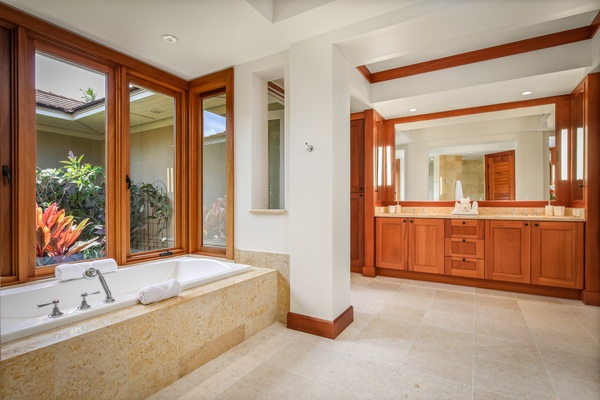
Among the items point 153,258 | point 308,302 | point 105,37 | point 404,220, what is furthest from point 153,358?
point 404,220

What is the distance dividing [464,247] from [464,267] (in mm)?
250

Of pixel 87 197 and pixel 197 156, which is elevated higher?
pixel 197 156

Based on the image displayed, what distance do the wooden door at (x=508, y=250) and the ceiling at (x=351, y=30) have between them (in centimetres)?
158

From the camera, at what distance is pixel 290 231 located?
2.46 m

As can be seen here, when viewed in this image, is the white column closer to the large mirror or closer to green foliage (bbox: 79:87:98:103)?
green foliage (bbox: 79:87:98:103)

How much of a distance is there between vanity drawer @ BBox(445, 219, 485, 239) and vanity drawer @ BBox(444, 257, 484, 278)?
11.5 inches

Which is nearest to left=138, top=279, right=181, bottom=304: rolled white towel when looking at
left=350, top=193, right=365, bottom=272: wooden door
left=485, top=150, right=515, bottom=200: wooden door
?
left=350, top=193, right=365, bottom=272: wooden door

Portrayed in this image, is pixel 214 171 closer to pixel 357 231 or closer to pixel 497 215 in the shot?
pixel 357 231

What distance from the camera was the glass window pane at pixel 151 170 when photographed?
110 inches

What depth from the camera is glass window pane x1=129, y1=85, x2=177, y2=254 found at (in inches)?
110

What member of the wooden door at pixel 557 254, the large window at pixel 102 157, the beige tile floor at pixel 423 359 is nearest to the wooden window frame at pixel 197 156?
the large window at pixel 102 157

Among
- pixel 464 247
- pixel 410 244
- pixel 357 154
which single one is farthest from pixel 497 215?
pixel 357 154

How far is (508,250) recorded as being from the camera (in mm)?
3373

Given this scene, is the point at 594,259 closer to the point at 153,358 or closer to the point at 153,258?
the point at 153,358
